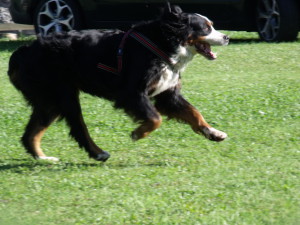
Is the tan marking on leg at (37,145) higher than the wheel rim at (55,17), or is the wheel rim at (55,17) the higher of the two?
the tan marking on leg at (37,145)

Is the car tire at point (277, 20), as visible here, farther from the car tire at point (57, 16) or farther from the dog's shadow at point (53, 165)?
the dog's shadow at point (53, 165)

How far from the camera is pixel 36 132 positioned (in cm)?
703

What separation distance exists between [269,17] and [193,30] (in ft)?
20.2

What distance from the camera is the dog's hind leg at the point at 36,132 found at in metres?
6.98

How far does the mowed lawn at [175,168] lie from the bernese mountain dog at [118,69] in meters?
0.31

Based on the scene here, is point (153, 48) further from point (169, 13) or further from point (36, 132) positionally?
point (36, 132)

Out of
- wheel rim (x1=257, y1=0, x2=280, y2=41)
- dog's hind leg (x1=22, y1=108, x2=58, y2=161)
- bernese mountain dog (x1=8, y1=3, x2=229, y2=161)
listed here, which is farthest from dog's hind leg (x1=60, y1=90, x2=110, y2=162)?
wheel rim (x1=257, y1=0, x2=280, y2=41)

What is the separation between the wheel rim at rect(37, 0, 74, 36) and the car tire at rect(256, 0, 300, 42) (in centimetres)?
347

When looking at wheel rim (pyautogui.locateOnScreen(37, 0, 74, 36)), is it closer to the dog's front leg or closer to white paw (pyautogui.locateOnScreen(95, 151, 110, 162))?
the dog's front leg

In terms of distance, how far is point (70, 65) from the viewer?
6750mm

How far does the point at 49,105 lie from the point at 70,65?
44 centimetres

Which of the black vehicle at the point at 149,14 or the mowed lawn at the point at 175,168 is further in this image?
the black vehicle at the point at 149,14

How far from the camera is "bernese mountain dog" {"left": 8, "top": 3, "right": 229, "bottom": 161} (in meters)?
6.54

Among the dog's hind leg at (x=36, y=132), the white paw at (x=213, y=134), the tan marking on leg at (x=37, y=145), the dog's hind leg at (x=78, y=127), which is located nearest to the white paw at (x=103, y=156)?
the dog's hind leg at (x=78, y=127)
